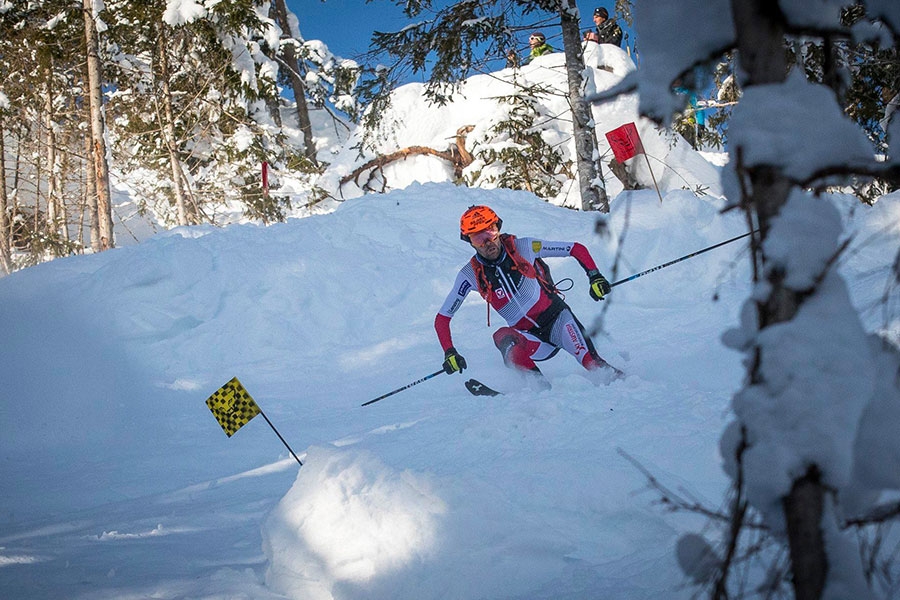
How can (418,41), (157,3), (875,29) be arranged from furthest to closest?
1. (157,3)
2. (418,41)
3. (875,29)

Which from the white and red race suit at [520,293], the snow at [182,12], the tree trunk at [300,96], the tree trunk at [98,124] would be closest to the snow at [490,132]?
the tree trunk at [300,96]

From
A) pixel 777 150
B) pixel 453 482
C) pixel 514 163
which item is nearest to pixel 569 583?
pixel 453 482

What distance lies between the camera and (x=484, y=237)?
6.25m

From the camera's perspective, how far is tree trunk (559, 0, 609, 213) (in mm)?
10500

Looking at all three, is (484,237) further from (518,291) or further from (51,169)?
(51,169)

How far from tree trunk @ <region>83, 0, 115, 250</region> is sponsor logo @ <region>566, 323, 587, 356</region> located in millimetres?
10304

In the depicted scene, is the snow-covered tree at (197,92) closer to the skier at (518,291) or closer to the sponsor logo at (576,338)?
the skier at (518,291)

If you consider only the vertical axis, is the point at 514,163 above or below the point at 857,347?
above

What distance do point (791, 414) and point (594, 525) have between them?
Result: 6.34ft

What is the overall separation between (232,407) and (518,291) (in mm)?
2978

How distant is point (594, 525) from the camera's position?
3.09m

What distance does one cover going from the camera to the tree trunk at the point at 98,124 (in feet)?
41.3

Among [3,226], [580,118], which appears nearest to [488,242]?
[580,118]

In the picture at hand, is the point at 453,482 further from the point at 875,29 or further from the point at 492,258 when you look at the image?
the point at 492,258
